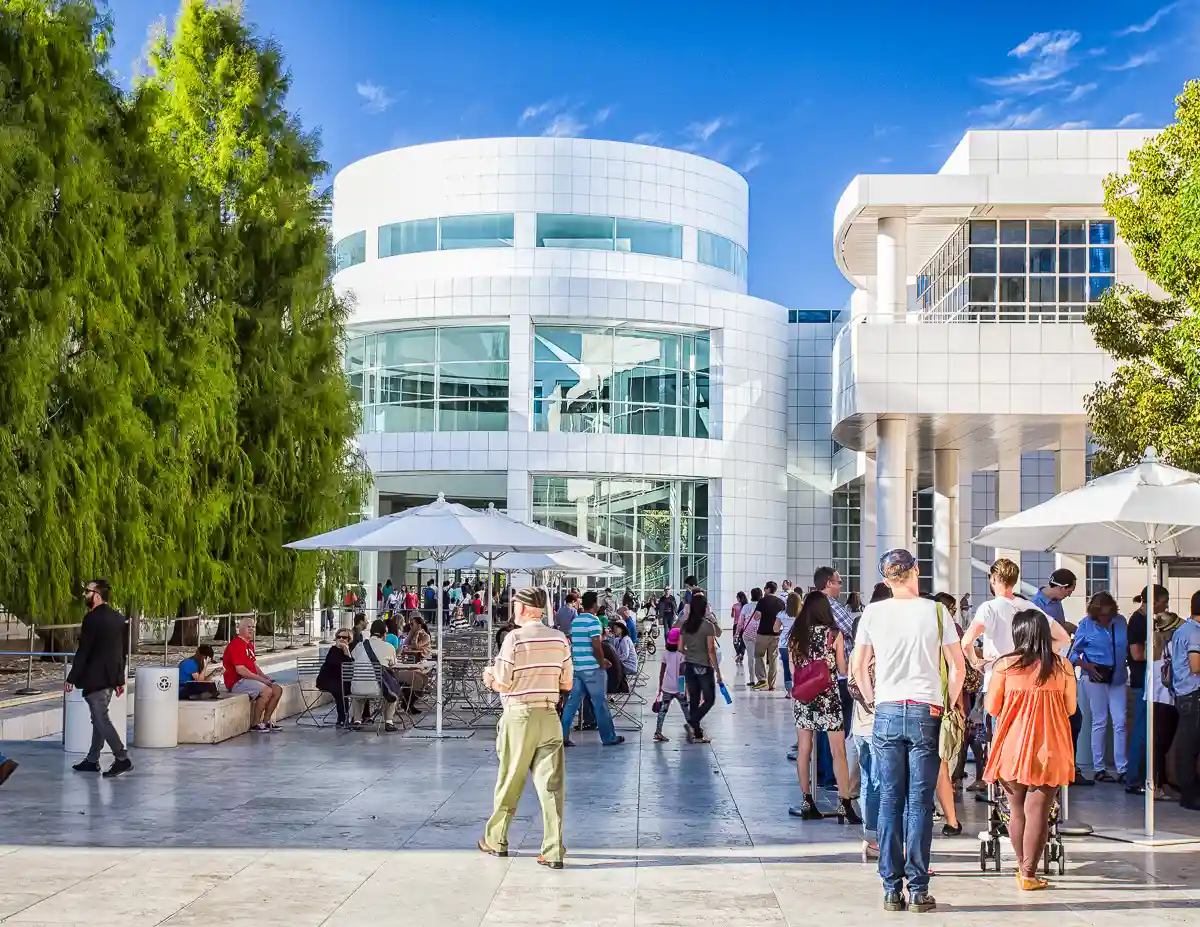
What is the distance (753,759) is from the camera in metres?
14.8

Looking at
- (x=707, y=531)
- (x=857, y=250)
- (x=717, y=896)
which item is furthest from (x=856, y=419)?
(x=717, y=896)

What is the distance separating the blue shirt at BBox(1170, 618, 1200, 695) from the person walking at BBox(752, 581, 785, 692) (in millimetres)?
10943

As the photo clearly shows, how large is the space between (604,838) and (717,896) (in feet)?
6.48

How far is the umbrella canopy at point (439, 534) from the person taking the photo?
51.9ft

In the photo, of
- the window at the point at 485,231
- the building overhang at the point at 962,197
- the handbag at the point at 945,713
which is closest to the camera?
the handbag at the point at 945,713

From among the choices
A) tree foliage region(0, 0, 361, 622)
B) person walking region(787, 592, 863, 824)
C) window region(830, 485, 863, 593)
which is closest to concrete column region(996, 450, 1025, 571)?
window region(830, 485, 863, 593)

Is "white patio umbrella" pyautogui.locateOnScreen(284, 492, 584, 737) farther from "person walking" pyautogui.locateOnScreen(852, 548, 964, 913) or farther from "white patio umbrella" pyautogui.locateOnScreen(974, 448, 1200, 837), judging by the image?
"person walking" pyautogui.locateOnScreen(852, 548, 964, 913)

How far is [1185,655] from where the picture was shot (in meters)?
11.7

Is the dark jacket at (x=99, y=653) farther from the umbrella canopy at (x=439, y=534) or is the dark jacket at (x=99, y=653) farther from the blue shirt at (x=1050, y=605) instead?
the blue shirt at (x=1050, y=605)

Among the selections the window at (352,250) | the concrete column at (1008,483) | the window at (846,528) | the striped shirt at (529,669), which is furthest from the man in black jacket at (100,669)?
the window at (846,528)

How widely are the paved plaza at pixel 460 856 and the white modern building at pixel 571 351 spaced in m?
37.3

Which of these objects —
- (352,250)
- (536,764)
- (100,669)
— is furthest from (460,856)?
(352,250)

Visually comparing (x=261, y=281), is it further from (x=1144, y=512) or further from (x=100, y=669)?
(x=1144, y=512)

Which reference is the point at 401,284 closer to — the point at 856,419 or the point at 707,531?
the point at 707,531
